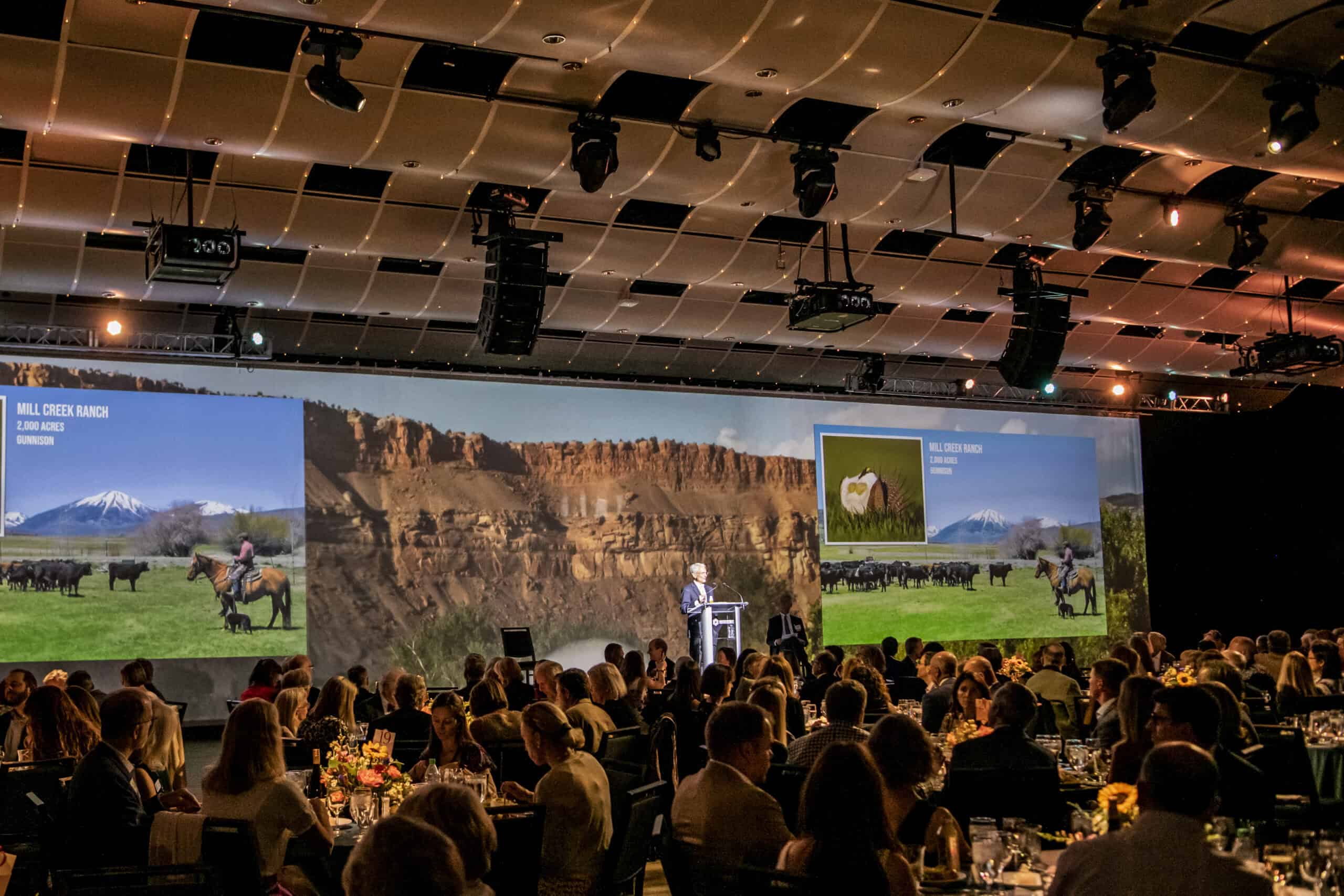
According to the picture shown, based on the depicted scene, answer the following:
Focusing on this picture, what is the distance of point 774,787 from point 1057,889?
8.02 feet

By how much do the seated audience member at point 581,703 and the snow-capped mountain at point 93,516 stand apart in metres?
8.52

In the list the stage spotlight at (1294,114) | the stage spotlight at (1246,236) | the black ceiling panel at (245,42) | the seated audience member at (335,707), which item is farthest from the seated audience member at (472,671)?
the stage spotlight at (1246,236)

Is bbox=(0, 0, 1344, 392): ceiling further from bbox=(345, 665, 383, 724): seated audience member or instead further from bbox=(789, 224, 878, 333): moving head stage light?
bbox=(345, 665, 383, 724): seated audience member

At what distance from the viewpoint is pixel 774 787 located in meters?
5.39

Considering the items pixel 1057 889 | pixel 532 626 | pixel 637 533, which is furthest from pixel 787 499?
pixel 1057 889

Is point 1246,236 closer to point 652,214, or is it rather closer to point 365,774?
point 652,214

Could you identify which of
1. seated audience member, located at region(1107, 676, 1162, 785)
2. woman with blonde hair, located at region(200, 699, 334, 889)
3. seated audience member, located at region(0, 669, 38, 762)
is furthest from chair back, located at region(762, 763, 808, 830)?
seated audience member, located at region(0, 669, 38, 762)

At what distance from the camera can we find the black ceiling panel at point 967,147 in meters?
12.1

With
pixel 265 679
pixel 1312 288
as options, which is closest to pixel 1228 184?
pixel 1312 288

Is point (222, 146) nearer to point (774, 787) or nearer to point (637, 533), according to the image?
point (774, 787)

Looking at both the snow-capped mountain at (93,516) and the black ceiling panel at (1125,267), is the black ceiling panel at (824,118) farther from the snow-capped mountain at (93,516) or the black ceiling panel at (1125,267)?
the snow-capped mountain at (93,516)

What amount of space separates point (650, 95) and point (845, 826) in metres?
8.87

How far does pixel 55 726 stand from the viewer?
21.2ft

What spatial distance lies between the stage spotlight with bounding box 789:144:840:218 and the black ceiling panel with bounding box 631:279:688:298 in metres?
4.66
